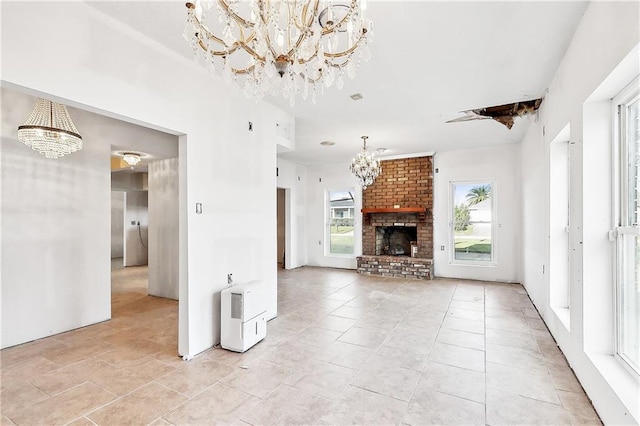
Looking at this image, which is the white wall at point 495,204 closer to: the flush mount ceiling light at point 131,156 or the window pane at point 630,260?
the window pane at point 630,260

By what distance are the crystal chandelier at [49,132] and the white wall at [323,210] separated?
18.2ft

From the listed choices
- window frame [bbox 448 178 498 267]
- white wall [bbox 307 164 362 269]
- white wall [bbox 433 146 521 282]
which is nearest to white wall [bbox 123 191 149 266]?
white wall [bbox 307 164 362 269]

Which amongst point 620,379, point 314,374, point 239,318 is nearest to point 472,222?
point 620,379

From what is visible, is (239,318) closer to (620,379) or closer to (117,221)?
(620,379)

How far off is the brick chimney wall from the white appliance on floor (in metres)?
4.82

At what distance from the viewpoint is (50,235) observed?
3.50m

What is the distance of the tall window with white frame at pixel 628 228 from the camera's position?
6.19ft

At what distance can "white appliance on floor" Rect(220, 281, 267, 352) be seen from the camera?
296cm

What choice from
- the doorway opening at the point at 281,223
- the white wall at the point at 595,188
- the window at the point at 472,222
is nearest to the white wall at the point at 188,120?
the white wall at the point at 595,188

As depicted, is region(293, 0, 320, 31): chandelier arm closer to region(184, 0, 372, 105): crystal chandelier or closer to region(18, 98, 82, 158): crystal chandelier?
region(184, 0, 372, 105): crystal chandelier

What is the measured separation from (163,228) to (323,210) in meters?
4.11

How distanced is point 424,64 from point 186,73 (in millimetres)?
2288

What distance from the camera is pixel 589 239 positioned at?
2207 mm

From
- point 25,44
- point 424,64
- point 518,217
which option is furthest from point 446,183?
point 25,44
